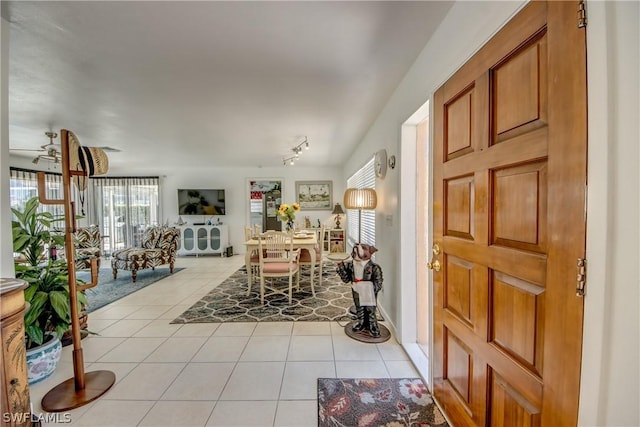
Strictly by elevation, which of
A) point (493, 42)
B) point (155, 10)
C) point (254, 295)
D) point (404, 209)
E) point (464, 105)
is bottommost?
point (254, 295)

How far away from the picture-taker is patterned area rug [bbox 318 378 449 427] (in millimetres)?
1533

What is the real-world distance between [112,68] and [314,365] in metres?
2.80

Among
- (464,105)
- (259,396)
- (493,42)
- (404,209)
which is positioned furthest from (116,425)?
(493,42)

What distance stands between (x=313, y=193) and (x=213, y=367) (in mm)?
5498

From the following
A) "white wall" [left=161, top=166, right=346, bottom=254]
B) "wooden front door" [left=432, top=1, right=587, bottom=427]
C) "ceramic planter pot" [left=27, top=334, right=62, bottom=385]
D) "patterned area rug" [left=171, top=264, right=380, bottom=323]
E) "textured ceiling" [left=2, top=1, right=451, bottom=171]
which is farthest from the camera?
"white wall" [left=161, top=166, right=346, bottom=254]

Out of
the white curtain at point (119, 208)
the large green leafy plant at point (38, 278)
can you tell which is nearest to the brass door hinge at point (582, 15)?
the large green leafy plant at point (38, 278)

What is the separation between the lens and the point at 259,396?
1733 mm

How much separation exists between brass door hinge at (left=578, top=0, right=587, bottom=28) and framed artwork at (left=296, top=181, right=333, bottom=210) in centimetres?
649

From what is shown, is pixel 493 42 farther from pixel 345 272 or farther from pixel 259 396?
pixel 259 396

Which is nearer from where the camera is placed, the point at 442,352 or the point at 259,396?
the point at 442,352

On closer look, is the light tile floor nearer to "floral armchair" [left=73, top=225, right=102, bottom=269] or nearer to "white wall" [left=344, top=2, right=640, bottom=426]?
"white wall" [left=344, top=2, right=640, bottom=426]

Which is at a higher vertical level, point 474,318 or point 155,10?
point 155,10

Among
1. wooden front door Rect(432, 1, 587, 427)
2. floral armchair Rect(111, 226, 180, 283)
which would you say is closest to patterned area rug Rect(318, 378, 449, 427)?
wooden front door Rect(432, 1, 587, 427)

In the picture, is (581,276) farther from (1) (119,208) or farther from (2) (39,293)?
(1) (119,208)
